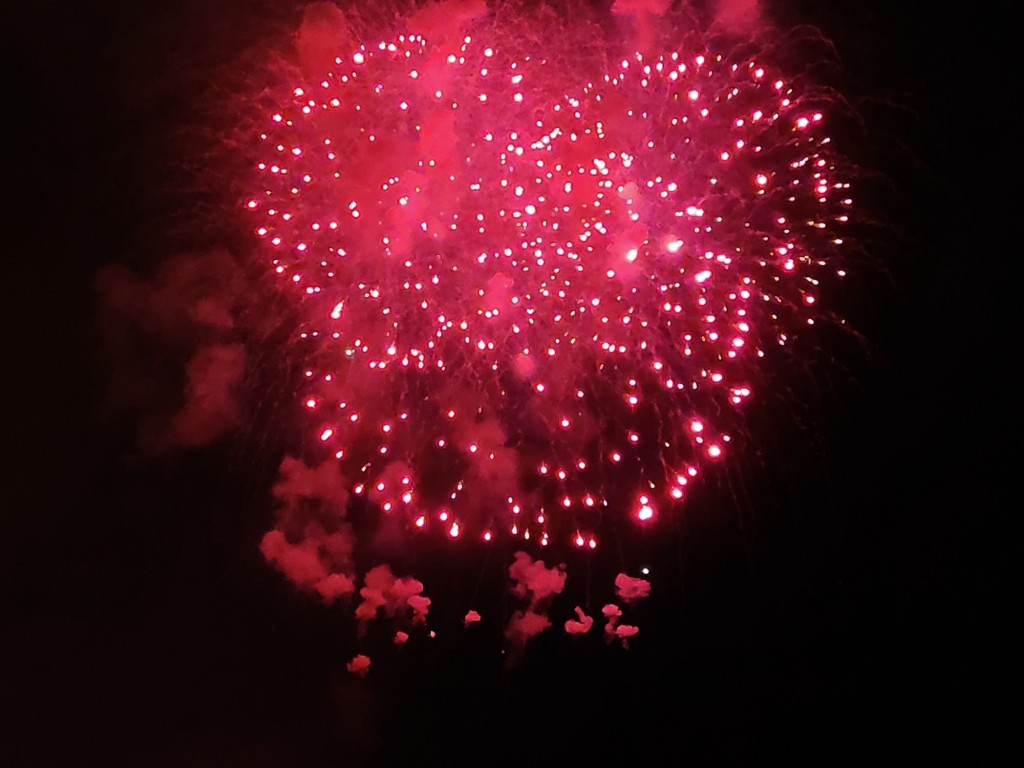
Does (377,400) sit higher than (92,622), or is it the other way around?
(377,400)

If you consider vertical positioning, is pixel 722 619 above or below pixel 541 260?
below

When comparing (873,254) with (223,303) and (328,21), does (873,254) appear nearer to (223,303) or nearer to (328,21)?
(328,21)

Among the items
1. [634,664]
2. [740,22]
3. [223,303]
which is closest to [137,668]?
[223,303]
